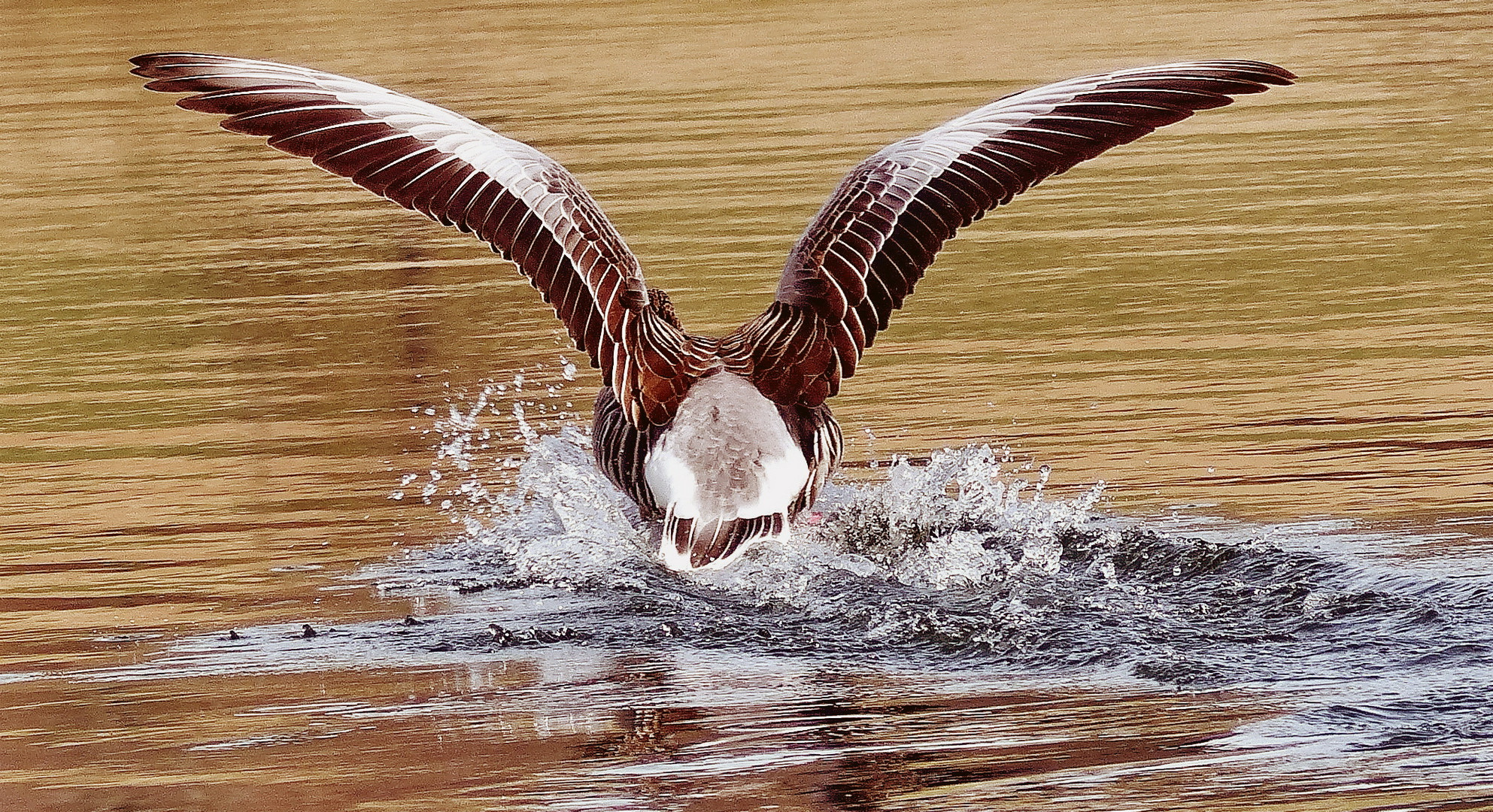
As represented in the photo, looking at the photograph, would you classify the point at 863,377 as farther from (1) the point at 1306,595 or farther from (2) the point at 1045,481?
(1) the point at 1306,595

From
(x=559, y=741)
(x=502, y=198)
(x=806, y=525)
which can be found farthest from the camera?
(x=806, y=525)

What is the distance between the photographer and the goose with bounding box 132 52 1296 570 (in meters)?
6.80

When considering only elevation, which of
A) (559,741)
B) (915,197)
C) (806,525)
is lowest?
(559,741)

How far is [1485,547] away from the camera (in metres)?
6.75

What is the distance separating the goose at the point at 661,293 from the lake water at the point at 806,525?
0.32 m

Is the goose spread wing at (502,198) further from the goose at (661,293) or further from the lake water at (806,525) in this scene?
the lake water at (806,525)

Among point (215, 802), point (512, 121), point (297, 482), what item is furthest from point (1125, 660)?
point (512, 121)

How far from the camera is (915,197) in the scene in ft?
23.7

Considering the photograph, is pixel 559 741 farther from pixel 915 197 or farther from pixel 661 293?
pixel 915 197

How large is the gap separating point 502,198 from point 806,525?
1.43m

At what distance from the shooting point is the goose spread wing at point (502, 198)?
6941 millimetres

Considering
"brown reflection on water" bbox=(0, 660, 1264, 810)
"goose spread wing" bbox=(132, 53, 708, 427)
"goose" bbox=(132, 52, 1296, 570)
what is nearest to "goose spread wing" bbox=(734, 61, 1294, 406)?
"goose" bbox=(132, 52, 1296, 570)

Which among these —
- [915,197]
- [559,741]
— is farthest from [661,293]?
[559,741]

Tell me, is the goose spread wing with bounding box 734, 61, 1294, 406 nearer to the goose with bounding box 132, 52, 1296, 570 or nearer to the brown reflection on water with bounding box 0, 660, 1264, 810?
the goose with bounding box 132, 52, 1296, 570
